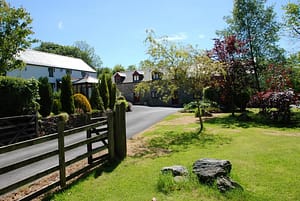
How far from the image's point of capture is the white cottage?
29.3 m

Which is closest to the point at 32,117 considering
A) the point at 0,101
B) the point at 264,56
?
the point at 0,101

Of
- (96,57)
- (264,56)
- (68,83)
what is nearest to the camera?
(68,83)

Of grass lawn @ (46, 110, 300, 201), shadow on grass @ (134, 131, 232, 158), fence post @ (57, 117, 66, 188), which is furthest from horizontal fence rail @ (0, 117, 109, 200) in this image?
shadow on grass @ (134, 131, 232, 158)

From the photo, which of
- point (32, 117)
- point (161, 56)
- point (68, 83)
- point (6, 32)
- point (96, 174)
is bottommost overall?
point (96, 174)

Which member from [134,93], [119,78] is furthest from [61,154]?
[119,78]

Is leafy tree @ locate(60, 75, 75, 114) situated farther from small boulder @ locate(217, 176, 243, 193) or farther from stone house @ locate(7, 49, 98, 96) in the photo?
small boulder @ locate(217, 176, 243, 193)

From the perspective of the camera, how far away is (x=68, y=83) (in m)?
16.6

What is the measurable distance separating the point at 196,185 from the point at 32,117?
32.9 feet

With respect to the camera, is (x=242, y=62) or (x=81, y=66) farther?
(x=81, y=66)

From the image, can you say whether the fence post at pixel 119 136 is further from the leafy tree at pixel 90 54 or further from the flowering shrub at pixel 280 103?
the leafy tree at pixel 90 54

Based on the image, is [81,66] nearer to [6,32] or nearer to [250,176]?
[6,32]

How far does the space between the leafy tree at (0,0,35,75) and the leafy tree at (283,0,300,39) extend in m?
20.1

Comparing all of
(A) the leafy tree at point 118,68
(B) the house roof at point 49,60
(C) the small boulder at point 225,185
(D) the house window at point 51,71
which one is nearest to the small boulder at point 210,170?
(C) the small boulder at point 225,185

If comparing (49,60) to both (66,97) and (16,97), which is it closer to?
(66,97)
